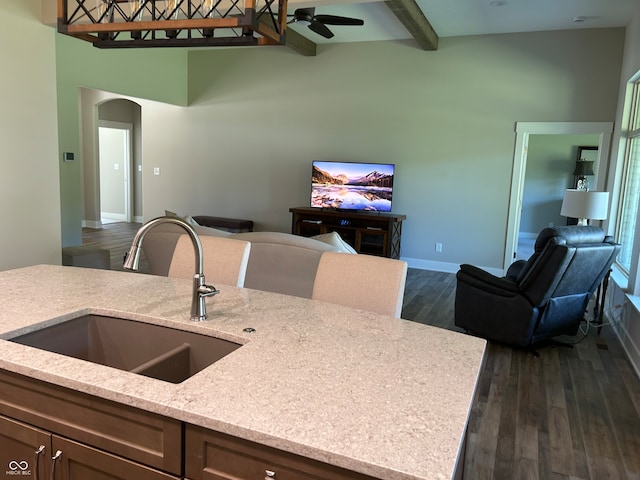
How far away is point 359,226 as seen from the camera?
6.64m

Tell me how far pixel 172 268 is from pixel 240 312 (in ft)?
2.62

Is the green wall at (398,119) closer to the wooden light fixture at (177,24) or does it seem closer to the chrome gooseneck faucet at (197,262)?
the wooden light fixture at (177,24)

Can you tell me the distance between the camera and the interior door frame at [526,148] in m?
5.87

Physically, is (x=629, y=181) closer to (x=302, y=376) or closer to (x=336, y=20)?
(x=336, y=20)

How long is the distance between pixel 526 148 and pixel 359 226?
2370 mm

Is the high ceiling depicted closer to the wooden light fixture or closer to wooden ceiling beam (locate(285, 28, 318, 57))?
wooden ceiling beam (locate(285, 28, 318, 57))

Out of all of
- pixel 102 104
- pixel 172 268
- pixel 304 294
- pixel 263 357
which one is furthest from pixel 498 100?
pixel 102 104

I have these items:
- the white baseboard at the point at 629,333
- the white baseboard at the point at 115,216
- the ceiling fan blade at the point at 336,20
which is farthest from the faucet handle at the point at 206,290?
the white baseboard at the point at 115,216

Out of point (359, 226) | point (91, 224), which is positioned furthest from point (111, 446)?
point (91, 224)

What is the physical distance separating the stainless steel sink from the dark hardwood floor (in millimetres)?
952

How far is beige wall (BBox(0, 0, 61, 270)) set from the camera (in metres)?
4.16

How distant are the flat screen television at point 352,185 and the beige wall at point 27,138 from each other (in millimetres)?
3464

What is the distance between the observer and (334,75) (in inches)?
281

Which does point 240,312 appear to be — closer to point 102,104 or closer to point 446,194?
point 446,194
